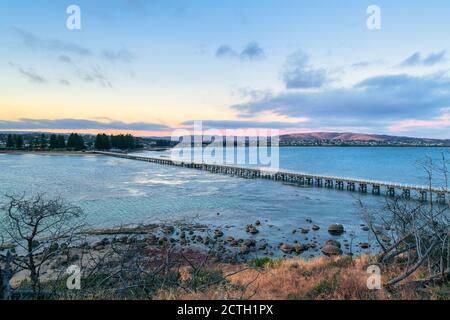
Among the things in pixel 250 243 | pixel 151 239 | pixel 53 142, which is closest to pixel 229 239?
pixel 250 243

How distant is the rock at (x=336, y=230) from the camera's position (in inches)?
851

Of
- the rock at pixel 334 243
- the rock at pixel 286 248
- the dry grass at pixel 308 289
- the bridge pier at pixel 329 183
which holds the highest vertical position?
the dry grass at pixel 308 289

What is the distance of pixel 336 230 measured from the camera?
859 inches

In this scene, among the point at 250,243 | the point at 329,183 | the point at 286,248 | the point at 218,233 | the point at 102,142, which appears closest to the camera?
the point at 286,248

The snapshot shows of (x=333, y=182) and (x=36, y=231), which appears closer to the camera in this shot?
(x=36, y=231)

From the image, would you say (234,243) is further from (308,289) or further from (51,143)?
(51,143)

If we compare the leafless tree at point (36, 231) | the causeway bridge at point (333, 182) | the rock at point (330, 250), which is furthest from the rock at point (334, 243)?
the leafless tree at point (36, 231)


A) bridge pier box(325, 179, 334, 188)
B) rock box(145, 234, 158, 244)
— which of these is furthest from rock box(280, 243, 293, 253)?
bridge pier box(325, 179, 334, 188)

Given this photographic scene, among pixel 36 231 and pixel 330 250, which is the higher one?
pixel 36 231

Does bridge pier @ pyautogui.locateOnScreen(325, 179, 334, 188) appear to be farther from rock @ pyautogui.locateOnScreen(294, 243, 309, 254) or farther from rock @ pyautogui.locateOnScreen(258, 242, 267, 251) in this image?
rock @ pyautogui.locateOnScreen(258, 242, 267, 251)

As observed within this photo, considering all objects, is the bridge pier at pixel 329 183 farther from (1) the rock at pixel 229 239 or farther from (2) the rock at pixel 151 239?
(2) the rock at pixel 151 239
